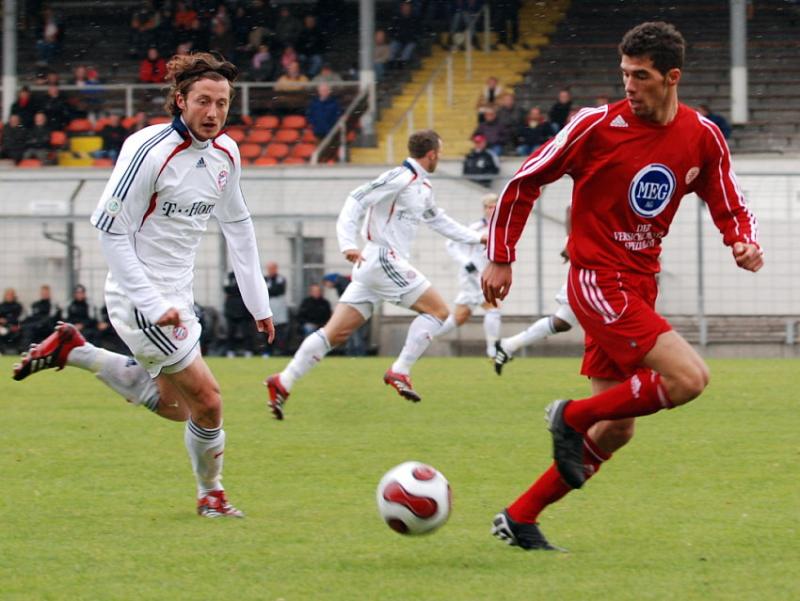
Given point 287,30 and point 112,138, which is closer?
point 112,138

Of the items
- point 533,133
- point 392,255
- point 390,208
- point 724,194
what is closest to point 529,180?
point 724,194

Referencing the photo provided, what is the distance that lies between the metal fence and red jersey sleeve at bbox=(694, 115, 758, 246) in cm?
1279

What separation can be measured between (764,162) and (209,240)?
25.7 ft

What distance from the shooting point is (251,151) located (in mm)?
23875

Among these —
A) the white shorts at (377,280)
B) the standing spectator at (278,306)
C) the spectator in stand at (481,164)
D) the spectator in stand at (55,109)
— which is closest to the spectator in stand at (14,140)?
the spectator in stand at (55,109)

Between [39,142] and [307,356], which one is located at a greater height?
[39,142]

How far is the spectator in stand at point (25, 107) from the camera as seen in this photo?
2442 cm

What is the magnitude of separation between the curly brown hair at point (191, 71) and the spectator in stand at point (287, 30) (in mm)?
20141

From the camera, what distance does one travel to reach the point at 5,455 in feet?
29.6

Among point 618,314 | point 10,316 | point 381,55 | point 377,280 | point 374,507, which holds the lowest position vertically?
point 10,316

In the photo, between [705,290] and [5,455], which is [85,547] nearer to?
[5,455]

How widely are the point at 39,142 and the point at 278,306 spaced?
282 inches

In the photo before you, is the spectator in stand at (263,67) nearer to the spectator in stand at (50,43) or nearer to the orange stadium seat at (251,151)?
the orange stadium seat at (251,151)

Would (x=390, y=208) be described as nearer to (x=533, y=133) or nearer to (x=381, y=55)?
(x=533, y=133)
